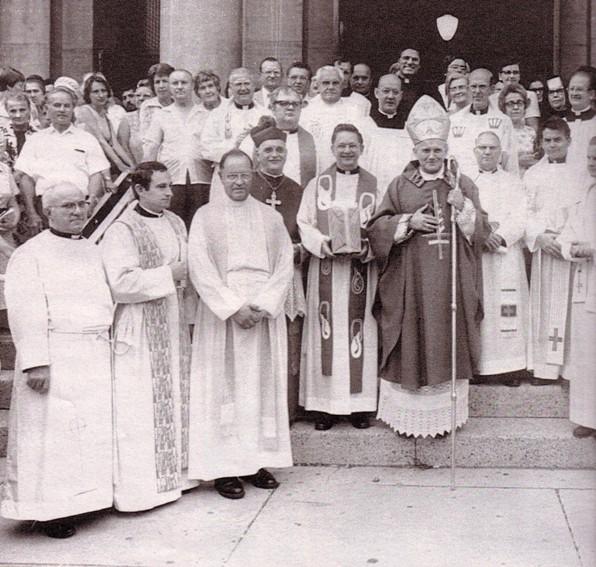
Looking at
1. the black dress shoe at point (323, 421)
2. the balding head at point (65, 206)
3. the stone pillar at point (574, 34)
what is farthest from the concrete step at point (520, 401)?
the stone pillar at point (574, 34)

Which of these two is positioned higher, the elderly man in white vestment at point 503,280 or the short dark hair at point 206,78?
the short dark hair at point 206,78

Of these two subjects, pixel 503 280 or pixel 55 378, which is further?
pixel 503 280

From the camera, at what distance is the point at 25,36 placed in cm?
1384

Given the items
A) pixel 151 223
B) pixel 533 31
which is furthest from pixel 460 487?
pixel 533 31

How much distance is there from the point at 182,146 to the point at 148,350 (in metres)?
2.75

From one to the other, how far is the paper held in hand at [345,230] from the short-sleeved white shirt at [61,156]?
205cm

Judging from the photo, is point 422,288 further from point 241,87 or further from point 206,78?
point 206,78

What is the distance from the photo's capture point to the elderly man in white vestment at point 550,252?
283 inches

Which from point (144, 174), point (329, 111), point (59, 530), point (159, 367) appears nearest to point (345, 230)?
point (144, 174)

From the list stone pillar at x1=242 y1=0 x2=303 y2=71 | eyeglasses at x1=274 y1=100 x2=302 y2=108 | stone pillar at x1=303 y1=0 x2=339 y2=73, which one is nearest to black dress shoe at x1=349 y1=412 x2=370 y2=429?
eyeglasses at x1=274 y1=100 x2=302 y2=108

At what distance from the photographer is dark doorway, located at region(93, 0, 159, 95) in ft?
50.5

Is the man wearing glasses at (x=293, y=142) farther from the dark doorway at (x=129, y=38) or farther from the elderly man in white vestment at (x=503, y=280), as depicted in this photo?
the dark doorway at (x=129, y=38)

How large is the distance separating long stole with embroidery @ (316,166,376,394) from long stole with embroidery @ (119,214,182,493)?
120 centimetres

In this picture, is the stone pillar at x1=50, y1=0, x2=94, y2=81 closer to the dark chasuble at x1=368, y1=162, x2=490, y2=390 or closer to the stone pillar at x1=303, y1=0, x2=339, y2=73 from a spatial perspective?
the stone pillar at x1=303, y1=0, x2=339, y2=73
